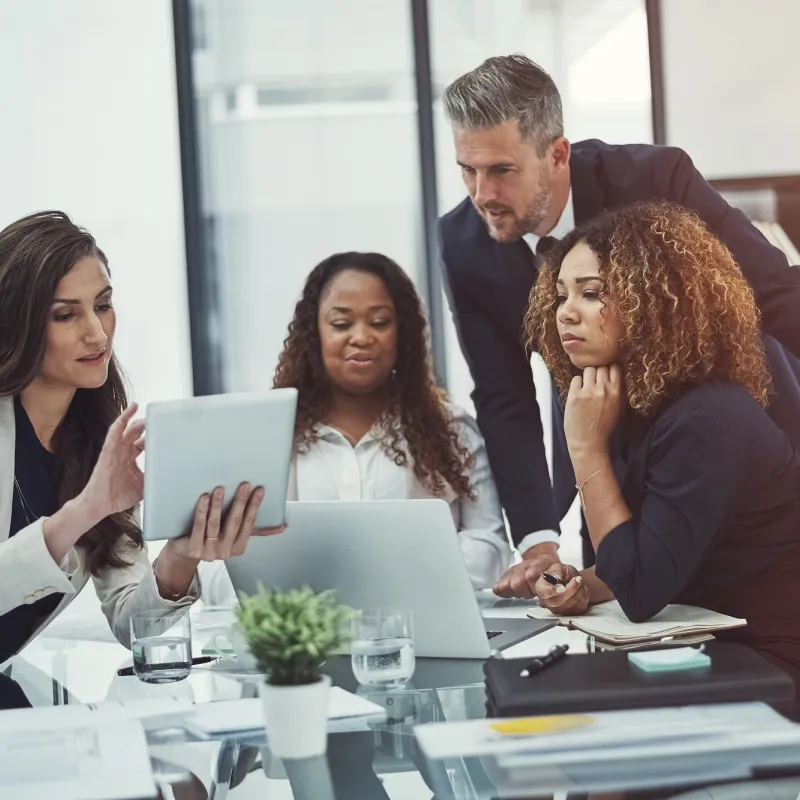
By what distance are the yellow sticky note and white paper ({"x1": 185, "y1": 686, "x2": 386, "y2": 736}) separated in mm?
164

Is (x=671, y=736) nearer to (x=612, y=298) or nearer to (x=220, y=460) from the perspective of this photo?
(x=220, y=460)

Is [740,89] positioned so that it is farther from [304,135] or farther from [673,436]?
[673,436]

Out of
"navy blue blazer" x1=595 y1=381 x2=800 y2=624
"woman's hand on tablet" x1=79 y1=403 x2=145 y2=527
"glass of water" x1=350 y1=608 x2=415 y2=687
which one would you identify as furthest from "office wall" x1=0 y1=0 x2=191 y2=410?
"glass of water" x1=350 y1=608 x2=415 y2=687

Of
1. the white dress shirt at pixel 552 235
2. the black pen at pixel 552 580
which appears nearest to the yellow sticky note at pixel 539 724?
the black pen at pixel 552 580

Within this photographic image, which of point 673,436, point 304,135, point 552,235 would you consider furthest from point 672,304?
point 304,135

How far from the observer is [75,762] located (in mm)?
1065

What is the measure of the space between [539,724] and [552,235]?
1409 mm

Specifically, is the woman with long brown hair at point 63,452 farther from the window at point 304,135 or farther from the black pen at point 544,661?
the window at point 304,135

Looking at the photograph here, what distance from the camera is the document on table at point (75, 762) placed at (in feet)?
3.24

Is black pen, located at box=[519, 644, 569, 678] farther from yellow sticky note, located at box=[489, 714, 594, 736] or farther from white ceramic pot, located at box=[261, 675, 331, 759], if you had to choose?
white ceramic pot, located at box=[261, 675, 331, 759]

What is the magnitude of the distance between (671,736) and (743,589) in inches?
25.6

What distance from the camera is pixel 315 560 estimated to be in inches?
60.7

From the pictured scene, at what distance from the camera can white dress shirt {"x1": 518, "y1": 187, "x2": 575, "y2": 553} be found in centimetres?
232

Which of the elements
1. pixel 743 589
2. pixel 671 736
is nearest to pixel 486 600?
pixel 743 589
